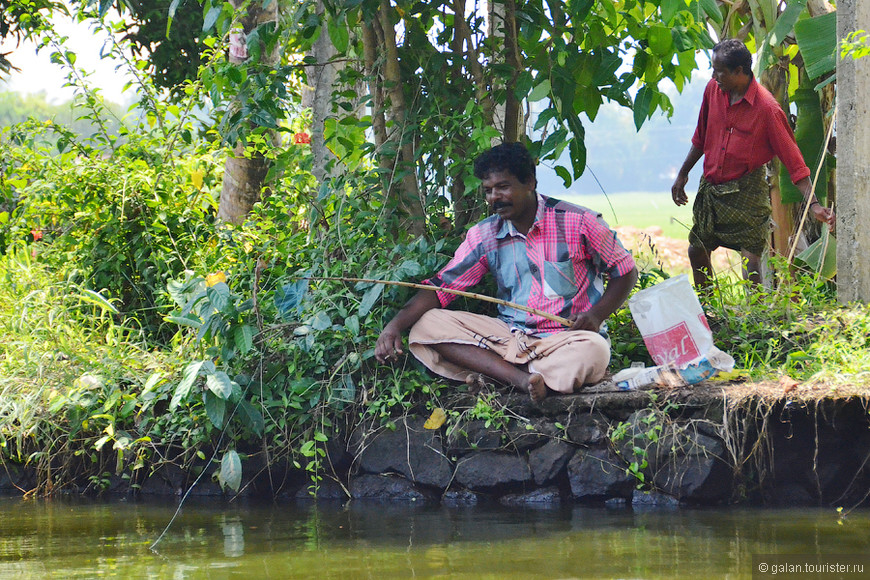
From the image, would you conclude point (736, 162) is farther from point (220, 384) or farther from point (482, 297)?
point (220, 384)

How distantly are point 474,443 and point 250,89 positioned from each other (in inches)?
82.9

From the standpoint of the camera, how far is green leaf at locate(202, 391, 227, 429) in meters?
4.20

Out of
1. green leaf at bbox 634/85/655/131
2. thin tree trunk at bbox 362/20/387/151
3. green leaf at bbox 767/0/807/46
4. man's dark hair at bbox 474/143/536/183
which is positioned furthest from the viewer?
green leaf at bbox 767/0/807/46

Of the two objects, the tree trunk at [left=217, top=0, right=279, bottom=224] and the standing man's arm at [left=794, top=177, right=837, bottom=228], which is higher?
the tree trunk at [left=217, top=0, right=279, bottom=224]

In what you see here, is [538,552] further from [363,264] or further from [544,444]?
[363,264]

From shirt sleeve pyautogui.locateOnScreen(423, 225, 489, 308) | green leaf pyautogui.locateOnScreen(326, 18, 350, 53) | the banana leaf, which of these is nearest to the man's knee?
shirt sleeve pyautogui.locateOnScreen(423, 225, 489, 308)

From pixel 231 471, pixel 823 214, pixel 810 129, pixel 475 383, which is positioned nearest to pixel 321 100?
pixel 475 383

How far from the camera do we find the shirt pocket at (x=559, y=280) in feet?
14.4

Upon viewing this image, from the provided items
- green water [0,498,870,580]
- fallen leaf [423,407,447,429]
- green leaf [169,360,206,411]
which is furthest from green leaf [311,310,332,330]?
green water [0,498,870,580]

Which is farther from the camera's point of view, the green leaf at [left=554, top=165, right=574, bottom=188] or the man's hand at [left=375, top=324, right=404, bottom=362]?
the green leaf at [left=554, top=165, right=574, bottom=188]

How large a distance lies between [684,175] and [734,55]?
78 cm

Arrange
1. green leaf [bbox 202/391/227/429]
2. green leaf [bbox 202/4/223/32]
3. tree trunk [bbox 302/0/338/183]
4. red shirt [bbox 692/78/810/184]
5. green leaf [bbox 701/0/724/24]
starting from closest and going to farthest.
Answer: green leaf [bbox 202/391/227/429], green leaf [bbox 202/4/223/32], green leaf [bbox 701/0/724/24], red shirt [bbox 692/78/810/184], tree trunk [bbox 302/0/338/183]

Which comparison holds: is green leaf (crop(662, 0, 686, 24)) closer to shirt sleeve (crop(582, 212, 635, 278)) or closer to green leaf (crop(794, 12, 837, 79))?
shirt sleeve (crop(582, 212, 635, 278))

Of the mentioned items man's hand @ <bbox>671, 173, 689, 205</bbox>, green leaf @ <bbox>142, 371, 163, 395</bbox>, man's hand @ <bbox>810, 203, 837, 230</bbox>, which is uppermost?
man's hand @ <bbox>671, 173, 689, 205</bbox>
